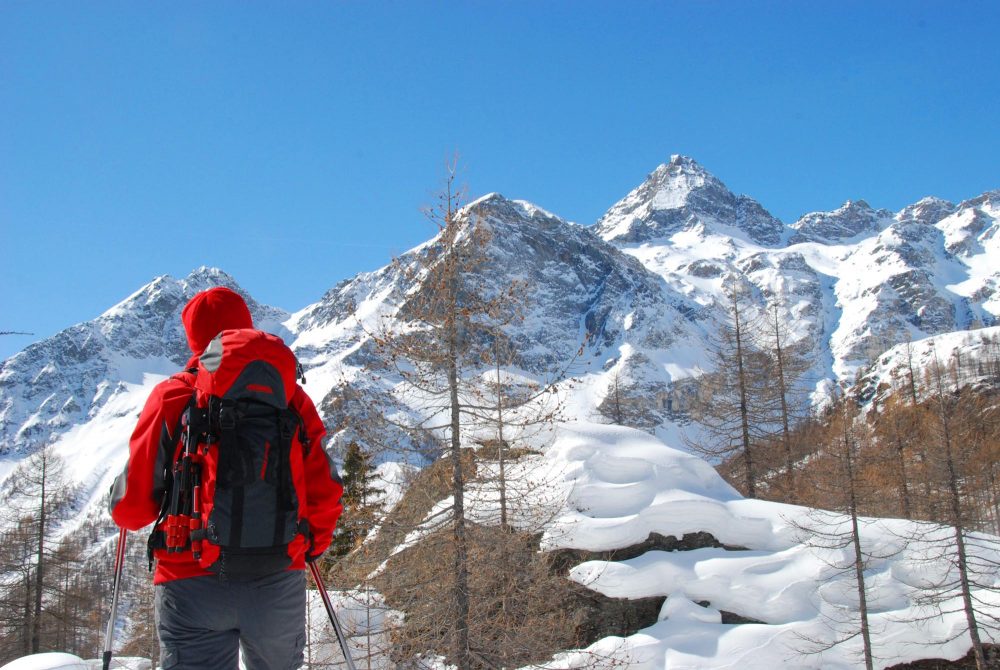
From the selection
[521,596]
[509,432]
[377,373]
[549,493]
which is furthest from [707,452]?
[377,373]

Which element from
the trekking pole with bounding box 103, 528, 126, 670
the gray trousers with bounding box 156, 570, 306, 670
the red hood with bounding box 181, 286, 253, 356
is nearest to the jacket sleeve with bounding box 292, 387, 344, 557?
the gray trousers with bounding box 156, 570, 306, 670

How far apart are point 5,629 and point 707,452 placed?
2361 cm

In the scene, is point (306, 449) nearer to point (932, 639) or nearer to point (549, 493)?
point (549, 493)

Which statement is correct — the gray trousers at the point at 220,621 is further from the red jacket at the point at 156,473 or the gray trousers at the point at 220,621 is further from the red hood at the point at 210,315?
the red hood at the point at 210,315

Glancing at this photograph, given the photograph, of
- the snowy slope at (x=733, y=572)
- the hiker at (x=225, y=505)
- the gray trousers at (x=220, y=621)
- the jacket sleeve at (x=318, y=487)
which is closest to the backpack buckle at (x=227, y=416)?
the hiker at (x=225, y=505)

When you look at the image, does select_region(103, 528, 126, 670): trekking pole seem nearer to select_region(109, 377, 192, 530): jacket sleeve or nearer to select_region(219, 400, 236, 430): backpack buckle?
select_region(109, 377, 192, 530): jacket sleeve

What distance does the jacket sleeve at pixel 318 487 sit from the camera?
3406 mm

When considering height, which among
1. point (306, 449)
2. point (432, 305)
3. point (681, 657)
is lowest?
point (681, 657)

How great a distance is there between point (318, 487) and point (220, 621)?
72 centimetres

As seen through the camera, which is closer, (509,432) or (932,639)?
(509,432)

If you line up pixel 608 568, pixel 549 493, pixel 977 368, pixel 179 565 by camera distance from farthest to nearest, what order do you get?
1. pixel 977 368
2. pixel 549 493
3. pixel 608 568
4. pixel 179 565

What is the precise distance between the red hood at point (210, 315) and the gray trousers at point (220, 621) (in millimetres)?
1173

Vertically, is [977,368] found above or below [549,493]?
above

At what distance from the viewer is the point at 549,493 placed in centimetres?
1411
